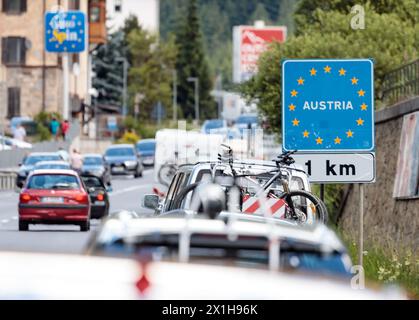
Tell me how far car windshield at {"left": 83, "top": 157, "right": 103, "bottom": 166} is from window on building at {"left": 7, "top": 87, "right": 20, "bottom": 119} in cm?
3244

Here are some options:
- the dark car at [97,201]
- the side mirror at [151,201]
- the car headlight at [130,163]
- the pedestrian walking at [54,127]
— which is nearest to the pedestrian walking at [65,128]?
the pedestrian walking at [54,127]

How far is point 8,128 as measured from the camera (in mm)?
94250

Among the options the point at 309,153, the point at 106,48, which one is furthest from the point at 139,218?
the point at 106,48

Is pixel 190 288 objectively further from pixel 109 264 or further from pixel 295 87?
pixel 295 87

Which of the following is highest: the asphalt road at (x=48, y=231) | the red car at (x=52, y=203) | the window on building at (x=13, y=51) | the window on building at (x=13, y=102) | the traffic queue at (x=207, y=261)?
the window on building at (x=13, y=51)

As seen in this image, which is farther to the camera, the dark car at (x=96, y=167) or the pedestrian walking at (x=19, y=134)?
the pedestrian walking at (x=19, y=134)

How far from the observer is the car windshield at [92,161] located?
208 ft

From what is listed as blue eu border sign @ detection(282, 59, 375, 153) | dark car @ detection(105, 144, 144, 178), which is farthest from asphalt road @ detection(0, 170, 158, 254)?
dark car @ detection(105, 144, 144, 178)

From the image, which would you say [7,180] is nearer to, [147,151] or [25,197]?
[147,151]

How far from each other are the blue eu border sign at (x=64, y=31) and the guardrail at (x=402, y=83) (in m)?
54.4

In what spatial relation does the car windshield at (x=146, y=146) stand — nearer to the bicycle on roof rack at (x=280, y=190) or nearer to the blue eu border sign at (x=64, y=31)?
the blue eu border sign at (x=64, y=31)

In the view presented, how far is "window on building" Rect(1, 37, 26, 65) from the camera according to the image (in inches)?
3816

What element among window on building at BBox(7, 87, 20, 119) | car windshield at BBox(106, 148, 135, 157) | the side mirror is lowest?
the side mirror

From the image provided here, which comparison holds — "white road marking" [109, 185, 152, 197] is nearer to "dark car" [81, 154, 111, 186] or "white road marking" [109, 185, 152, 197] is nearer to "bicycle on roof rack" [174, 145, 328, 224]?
"dark car" [81, 154, 111, 186]
